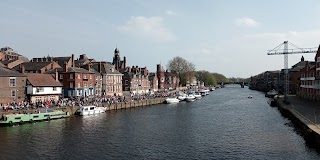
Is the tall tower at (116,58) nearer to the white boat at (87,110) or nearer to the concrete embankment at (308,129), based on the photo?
the white boat at (87,110)

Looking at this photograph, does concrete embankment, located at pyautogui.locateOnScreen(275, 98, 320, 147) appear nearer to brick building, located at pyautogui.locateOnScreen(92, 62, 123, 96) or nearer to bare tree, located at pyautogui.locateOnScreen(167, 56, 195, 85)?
brick building, located at pyautogui.locateOnScreen(92, 62, 123, 96)

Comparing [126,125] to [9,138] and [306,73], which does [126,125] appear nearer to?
[9,138]

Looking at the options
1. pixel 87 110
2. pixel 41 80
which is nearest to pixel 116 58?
pixel 41 80

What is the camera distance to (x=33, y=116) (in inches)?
2073

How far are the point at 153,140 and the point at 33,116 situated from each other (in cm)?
2428

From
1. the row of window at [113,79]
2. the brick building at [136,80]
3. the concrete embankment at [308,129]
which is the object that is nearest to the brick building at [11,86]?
the row of window at [113,79]

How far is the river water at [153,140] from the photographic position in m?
32.3

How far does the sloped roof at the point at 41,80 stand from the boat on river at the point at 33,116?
10.4 m

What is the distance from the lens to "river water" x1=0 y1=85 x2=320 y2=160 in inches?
1271

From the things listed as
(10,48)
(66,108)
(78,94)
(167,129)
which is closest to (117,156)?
(167,129)

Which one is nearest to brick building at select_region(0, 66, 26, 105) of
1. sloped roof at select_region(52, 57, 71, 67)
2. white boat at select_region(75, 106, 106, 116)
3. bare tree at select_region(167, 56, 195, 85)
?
white boat at select_region(75, 106, 106, 116)

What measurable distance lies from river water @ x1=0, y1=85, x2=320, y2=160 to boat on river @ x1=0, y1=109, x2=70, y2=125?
155 centimetres

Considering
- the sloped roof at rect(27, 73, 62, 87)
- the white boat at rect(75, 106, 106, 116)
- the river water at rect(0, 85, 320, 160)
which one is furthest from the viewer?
the sloped roof at rect(27, 73, 62, 87)

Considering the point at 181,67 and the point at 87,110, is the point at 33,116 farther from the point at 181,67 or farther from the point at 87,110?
the point at 181,67
